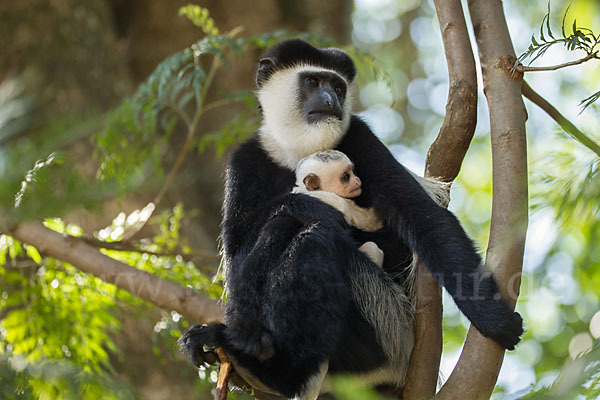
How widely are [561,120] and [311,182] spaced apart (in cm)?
105

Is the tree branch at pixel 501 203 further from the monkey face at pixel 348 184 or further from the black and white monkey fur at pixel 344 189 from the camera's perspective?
the monkey face at pixel 348 184


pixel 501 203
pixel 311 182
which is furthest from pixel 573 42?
pixel 311 182

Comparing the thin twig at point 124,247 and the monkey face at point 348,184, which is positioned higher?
the monkey face at point 348,184

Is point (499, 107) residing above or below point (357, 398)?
above

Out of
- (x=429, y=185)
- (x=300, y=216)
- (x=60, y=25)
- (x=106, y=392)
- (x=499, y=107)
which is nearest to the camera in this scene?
(x=106, y=392)

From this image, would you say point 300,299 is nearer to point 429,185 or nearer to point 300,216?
point 300,216

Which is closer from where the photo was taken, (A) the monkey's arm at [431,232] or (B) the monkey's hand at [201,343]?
(A) the monkey's arm at [431,232]

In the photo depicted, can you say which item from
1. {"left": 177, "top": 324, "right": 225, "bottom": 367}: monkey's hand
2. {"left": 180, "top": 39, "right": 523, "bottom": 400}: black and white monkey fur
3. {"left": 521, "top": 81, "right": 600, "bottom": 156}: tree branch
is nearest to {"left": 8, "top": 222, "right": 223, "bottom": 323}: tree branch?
{"left": 180, "top": 39, "right": 523, "bottom": 400}: black and white monkey fur

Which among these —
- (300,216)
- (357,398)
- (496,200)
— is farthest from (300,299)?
(357,398)

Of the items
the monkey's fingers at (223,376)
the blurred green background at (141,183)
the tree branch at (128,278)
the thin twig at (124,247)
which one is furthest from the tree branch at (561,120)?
the thin twig at (124,247)

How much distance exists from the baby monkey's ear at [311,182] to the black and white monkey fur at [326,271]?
0.60 ft

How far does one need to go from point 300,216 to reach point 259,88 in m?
1.08

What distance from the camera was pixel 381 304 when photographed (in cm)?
278

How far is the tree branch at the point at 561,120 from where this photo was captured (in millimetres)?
1900
